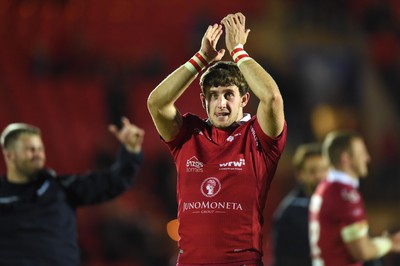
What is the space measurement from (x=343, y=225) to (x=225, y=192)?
2.08 m

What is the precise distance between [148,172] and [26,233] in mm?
5720

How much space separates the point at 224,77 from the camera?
3.55 m

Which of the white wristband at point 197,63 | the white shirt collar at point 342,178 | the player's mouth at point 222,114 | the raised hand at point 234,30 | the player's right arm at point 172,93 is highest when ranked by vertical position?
the raised hand at point 234,30

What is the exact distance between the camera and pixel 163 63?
39.9 feet

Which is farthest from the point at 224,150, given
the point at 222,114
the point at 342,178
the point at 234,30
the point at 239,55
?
the point at 342,178

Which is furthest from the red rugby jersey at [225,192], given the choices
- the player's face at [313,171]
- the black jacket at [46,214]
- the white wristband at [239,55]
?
the player's face at [313,171]

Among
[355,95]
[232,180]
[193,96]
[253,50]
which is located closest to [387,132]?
[355,95]

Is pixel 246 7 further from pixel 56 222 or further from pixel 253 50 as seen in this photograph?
pixel 56 222

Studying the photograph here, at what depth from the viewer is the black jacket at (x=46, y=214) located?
199 inches

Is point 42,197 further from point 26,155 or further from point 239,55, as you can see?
point 239,55

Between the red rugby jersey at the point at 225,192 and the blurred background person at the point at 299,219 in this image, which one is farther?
the blurred background person at the point at 299,219

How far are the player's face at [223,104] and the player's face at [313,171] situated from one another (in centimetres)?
302

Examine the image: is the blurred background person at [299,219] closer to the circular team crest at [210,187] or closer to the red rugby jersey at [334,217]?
the red rugby jersey at [334,217]

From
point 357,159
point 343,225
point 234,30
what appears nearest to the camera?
point 234,30
